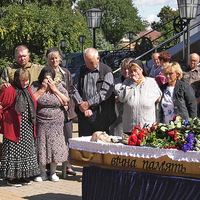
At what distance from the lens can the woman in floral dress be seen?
8.40 m

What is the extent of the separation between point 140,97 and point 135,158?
1.41m

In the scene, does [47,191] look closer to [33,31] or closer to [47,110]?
[47,110]

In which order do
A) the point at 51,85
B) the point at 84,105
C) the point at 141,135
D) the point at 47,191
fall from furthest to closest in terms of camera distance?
the point at 51,85 → the point at 84,105 → the point at 47,191 → the point at 141,135

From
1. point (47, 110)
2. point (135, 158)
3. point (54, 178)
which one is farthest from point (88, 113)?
point (135, 158)

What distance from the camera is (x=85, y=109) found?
26.7 ft

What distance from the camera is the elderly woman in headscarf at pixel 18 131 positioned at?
8.16 metres

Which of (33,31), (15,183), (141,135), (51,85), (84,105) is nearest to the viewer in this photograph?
(141,135)

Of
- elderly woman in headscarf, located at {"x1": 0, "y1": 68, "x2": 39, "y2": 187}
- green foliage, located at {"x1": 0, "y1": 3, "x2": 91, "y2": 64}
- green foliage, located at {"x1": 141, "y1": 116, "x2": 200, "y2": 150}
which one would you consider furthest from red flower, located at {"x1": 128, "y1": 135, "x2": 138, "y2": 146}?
green foliage, located at {"x1": 0, "y1": 3, "x2": 91, "y2": 64}

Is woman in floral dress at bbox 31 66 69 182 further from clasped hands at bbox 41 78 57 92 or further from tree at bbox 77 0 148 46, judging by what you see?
tree at bbox 77 0 148 46

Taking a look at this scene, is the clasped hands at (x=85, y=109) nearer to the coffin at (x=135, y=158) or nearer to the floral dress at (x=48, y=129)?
the floral dress at (x=48, y=129)

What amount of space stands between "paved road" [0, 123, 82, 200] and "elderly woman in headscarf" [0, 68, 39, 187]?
0.65ft

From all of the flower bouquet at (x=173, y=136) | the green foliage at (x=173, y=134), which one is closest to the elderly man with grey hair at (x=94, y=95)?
the flower bouquet at (x=173, y=136)

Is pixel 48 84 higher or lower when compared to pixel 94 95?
higher

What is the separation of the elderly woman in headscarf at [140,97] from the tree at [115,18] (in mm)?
86809
